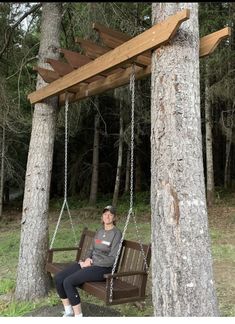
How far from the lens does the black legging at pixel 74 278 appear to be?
14.6ft

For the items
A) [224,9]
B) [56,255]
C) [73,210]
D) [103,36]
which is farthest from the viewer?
[73,210]

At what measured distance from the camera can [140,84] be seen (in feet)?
43.8

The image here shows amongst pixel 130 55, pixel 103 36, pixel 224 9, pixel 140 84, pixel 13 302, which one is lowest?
pixel 13 302

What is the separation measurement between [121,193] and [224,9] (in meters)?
8.93

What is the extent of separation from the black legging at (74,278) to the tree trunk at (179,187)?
1449mm

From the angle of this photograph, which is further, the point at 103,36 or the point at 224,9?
the point at 224,9

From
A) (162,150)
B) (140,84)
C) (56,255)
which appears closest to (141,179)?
(140,84)

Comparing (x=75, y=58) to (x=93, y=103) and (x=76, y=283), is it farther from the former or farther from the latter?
(x=93, y=103)

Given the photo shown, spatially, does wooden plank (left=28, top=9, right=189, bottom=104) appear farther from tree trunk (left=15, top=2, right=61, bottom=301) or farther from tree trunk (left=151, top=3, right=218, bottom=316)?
tree trunk (left=15, top=2, right=61, bottom=301)

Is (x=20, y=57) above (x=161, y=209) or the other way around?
above

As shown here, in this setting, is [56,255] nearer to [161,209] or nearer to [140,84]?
[161,209]

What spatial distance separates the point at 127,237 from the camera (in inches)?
385

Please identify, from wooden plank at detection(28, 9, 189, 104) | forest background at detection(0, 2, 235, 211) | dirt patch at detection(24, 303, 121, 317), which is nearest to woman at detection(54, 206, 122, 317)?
dirt patch at detection(24, 303, 121, 317)

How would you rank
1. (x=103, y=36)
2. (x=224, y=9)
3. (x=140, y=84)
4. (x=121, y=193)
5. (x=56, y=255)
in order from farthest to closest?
1. (x=121, y=193)
2. (x=140, y=84)
3. (x=224, y=9)
4. (x=56, y=255)
5. (x=103, y=36)
